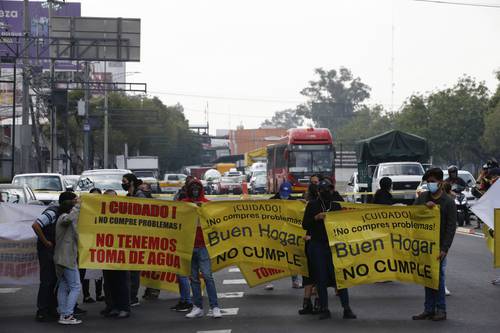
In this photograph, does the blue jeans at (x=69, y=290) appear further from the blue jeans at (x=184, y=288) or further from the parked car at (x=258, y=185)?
the parked car at (x=258, y=185)

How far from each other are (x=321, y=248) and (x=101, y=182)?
18560 mm

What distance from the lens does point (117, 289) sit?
13.4 meters

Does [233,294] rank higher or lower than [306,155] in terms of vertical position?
lower

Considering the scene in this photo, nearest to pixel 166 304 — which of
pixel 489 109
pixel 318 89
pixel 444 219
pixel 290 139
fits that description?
pixel 444 219

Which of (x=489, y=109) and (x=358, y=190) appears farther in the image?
(x=489, y=109)

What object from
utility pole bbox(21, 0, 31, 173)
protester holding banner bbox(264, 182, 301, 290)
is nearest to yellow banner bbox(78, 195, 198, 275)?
protester holding banner bbox(264, 182, 301, 290)

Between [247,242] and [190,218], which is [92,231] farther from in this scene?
[247,242]

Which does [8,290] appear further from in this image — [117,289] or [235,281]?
[117,289]

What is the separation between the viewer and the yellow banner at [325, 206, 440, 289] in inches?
505

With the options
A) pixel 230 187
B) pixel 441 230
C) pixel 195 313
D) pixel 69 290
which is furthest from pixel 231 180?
pixel 441 230

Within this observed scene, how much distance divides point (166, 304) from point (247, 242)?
1.62m

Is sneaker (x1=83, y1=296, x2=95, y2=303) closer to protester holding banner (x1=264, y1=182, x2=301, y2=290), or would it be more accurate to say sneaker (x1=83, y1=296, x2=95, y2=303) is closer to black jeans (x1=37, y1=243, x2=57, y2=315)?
black jeans (x1=37, y1=243, x2=57, y2=315)

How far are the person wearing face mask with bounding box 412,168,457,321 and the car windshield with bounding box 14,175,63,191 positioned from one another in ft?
58.0

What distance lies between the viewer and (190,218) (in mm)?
13445
